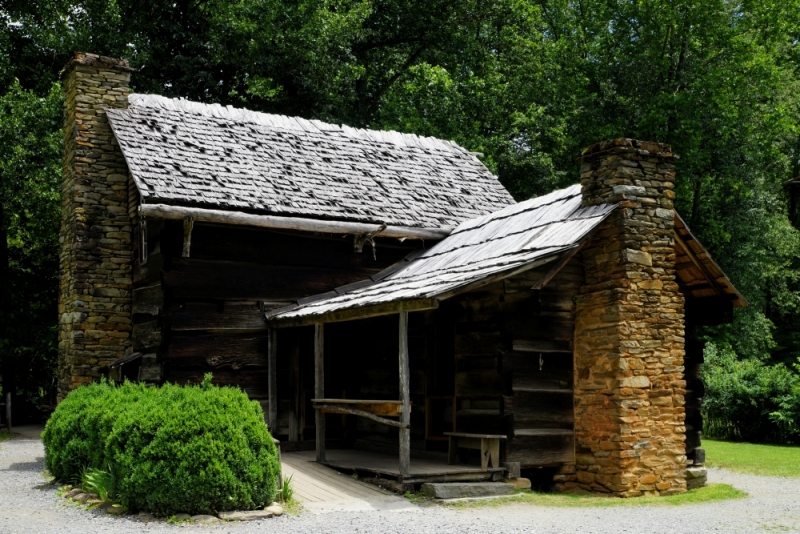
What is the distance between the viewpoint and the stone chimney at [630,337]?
11516mm

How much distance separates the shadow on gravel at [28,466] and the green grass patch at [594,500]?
6.91 m

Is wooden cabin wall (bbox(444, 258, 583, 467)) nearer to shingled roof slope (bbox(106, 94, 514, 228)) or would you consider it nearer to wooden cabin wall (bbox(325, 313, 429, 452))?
wooden cabin wall (bbox(325, 313, 429, 452))

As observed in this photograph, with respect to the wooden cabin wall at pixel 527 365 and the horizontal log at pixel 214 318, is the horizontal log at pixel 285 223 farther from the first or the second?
the wooden cabin wall at pixel 527 365

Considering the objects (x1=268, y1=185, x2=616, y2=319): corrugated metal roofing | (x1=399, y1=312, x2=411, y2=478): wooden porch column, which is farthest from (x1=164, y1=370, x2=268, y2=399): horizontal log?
(x1=399, y1=312, x2=411, y2=478): wooden porch column

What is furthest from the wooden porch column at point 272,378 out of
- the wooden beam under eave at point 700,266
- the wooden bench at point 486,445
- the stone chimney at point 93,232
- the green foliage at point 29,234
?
the green foliage at point 29,234

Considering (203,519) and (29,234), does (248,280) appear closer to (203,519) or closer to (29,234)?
(203,519)

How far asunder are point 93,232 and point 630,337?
9.51 m

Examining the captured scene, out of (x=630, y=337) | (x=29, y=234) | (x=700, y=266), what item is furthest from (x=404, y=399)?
(x=29, y=234)

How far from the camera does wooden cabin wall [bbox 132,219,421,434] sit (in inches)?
537

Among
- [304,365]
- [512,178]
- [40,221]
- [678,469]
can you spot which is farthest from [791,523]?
[512,178]

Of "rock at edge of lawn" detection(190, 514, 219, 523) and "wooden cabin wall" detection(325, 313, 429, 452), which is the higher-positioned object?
"wooden cabin wall" detection(325, 313, 429, 452)

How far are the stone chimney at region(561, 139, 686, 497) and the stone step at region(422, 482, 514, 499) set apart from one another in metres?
1.45

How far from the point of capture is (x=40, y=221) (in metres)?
20.8

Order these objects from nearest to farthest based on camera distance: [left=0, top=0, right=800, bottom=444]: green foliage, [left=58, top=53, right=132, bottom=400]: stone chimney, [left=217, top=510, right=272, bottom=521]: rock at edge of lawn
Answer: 1. [left=217, top=510, right=272, bottom=521]: rock at edge of lawn
2. [left=58, top=53, right=132, bottom=400]: stone chimney
3. [left=0, top=0, right=800, bottom=444]: green foliage
